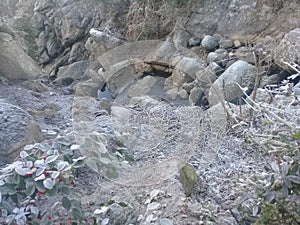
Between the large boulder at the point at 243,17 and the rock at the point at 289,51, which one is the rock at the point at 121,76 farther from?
the large boulder at the point at 243,17

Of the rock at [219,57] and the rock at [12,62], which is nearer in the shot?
the rock at [12,62]

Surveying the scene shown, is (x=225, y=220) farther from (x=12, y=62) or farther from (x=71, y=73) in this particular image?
(x=71, y=73)

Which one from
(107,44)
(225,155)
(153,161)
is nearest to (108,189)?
(153,161)

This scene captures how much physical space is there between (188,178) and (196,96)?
5.43 feet

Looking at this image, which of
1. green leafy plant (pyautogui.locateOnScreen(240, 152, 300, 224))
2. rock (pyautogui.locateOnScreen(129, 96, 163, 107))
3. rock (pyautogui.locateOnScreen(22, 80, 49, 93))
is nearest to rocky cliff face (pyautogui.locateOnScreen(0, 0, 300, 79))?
rock (pyautogui.locateOnScreen(22, 80, 49, 93))

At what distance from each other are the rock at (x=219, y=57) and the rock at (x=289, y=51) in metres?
0.54

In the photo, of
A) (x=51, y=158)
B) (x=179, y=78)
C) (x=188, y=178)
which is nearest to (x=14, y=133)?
(x=51, y=158)

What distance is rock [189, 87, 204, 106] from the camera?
321 centimetres

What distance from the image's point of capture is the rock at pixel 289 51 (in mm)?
3021

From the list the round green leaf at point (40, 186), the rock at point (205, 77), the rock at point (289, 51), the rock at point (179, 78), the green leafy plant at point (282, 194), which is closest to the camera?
the green leafy plant at point (282, 194)

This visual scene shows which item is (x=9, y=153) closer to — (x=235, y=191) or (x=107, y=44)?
(x=235, y=191)

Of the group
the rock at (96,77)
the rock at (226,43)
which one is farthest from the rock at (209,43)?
the rock at (96,77)

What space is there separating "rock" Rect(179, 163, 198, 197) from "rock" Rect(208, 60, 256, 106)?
1235 millimetres

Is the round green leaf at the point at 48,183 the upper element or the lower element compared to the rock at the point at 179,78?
upper
